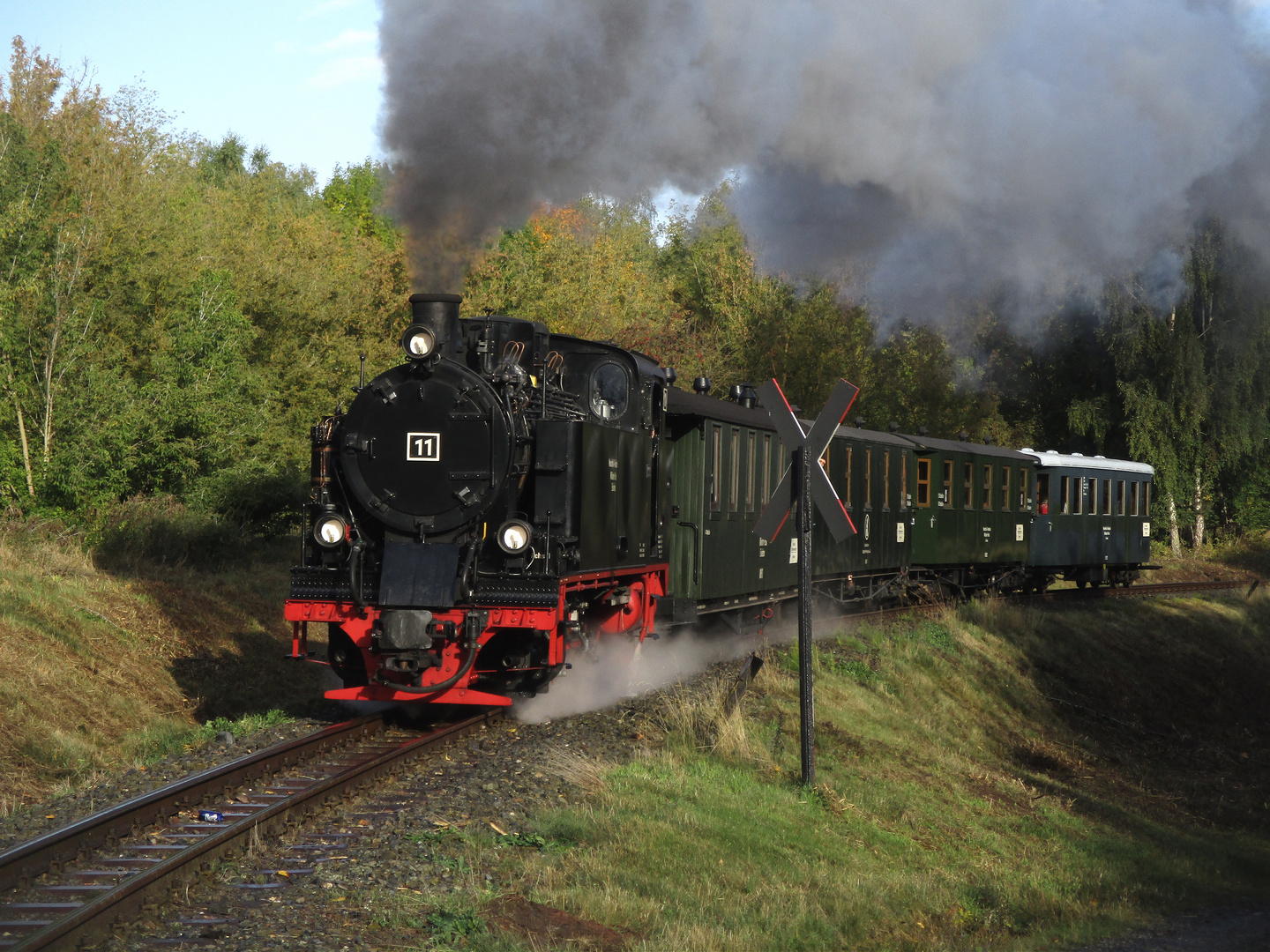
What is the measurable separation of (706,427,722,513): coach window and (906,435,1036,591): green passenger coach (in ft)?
26.4

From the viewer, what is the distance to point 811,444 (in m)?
7.80

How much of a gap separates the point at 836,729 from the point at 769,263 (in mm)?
4638

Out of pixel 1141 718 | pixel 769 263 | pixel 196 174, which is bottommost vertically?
pixel 1141 718

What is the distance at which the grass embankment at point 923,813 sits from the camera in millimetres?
5973

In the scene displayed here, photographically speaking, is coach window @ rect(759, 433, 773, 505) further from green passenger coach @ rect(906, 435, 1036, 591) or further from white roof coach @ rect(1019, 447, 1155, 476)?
white roof coach @ rect(1019, 447, 1155, 476)

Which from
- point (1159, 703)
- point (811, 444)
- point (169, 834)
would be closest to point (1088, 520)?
point (1159, 703)

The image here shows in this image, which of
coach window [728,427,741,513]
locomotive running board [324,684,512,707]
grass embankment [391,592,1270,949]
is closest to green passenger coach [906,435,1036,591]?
grass embankment [391,592,1270,949]

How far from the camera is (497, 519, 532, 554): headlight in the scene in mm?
9039

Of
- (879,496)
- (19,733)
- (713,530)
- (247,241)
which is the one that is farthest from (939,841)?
(247,241)

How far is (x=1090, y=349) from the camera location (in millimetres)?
34625

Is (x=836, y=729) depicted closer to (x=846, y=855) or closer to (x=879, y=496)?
(x=846, y=855)

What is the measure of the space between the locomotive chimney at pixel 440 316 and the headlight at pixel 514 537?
1713 millimetres

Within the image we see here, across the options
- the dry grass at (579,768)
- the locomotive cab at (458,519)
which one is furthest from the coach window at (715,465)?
the dry grass at (579,768)

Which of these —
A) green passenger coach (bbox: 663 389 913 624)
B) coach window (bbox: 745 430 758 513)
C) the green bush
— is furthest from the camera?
the green bush
